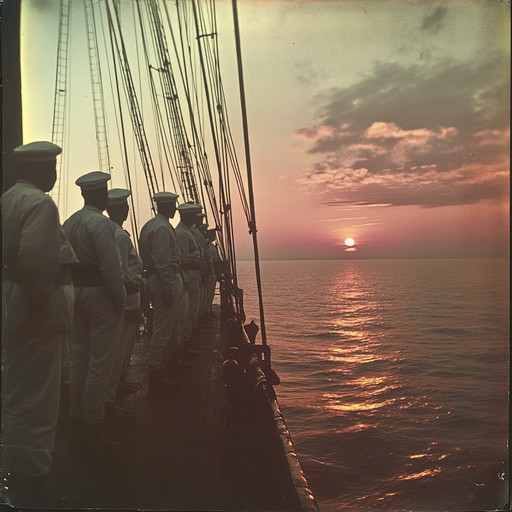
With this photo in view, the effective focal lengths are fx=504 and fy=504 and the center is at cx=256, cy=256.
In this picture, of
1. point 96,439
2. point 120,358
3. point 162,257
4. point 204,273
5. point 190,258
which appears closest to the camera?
point 96,439

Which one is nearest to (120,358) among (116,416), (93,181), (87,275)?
(116,416)

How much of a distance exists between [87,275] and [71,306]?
2.73ft

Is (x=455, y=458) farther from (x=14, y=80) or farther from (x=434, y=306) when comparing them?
(x=434, y=306)

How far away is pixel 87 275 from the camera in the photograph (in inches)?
144

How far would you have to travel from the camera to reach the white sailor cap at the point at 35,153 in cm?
284

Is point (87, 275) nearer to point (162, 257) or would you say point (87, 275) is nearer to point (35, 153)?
point (35, 153)

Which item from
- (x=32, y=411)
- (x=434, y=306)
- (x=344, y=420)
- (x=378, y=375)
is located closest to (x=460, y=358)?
(x=378, y=375)

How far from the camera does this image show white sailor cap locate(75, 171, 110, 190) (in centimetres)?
374

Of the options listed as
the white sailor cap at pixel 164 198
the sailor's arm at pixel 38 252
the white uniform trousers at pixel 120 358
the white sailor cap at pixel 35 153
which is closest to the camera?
the sailor's arm at pixel 38 252

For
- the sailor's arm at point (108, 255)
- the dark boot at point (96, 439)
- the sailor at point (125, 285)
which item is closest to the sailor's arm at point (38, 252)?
the sailor's arm at point (108, 255)

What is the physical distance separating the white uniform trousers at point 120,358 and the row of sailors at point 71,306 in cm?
2

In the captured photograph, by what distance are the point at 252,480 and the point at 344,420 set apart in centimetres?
1048

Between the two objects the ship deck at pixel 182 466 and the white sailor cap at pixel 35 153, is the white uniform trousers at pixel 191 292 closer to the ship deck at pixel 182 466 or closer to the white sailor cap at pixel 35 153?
the ship deck at pixel 182 466

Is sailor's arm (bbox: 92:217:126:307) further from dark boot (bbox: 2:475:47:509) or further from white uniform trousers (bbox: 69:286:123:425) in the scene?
dark boot (bbox: 2:475:47:509)
